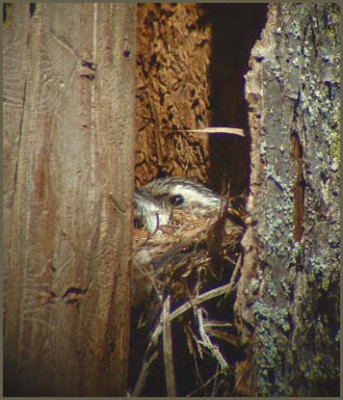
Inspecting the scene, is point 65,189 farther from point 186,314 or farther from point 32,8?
point 186,314

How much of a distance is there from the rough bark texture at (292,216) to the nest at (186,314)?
12cm

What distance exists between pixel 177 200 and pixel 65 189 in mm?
1237

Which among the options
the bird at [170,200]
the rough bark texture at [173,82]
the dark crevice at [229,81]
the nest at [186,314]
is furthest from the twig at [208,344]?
the rough bark texture at [173,82]

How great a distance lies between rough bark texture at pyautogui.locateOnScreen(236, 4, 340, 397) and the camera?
2029 millimetres

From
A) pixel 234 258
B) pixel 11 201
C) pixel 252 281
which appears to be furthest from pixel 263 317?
pixel 11 201

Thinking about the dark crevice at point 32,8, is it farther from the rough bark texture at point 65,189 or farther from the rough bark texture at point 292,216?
the rough bark texture at point 292,216

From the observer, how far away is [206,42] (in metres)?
2.95

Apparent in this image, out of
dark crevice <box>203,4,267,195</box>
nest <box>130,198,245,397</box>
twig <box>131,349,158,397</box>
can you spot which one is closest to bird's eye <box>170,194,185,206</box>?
dark crevice <box>203,4,267,195</box>

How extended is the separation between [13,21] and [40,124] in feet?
0.89

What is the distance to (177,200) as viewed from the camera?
2906 mm

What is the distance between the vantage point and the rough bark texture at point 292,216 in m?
2.03

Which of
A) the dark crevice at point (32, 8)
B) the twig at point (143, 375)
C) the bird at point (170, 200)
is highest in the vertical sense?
the dark crevice at point (32, 8)

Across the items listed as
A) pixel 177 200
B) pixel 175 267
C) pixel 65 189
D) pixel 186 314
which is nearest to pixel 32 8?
pixel 65 189

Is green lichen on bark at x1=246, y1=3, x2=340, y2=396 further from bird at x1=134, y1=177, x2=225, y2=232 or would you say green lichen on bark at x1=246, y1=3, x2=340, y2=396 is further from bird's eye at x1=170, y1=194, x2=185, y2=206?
bird's eye at x1=170, y1=194, x2=185, y2=206
